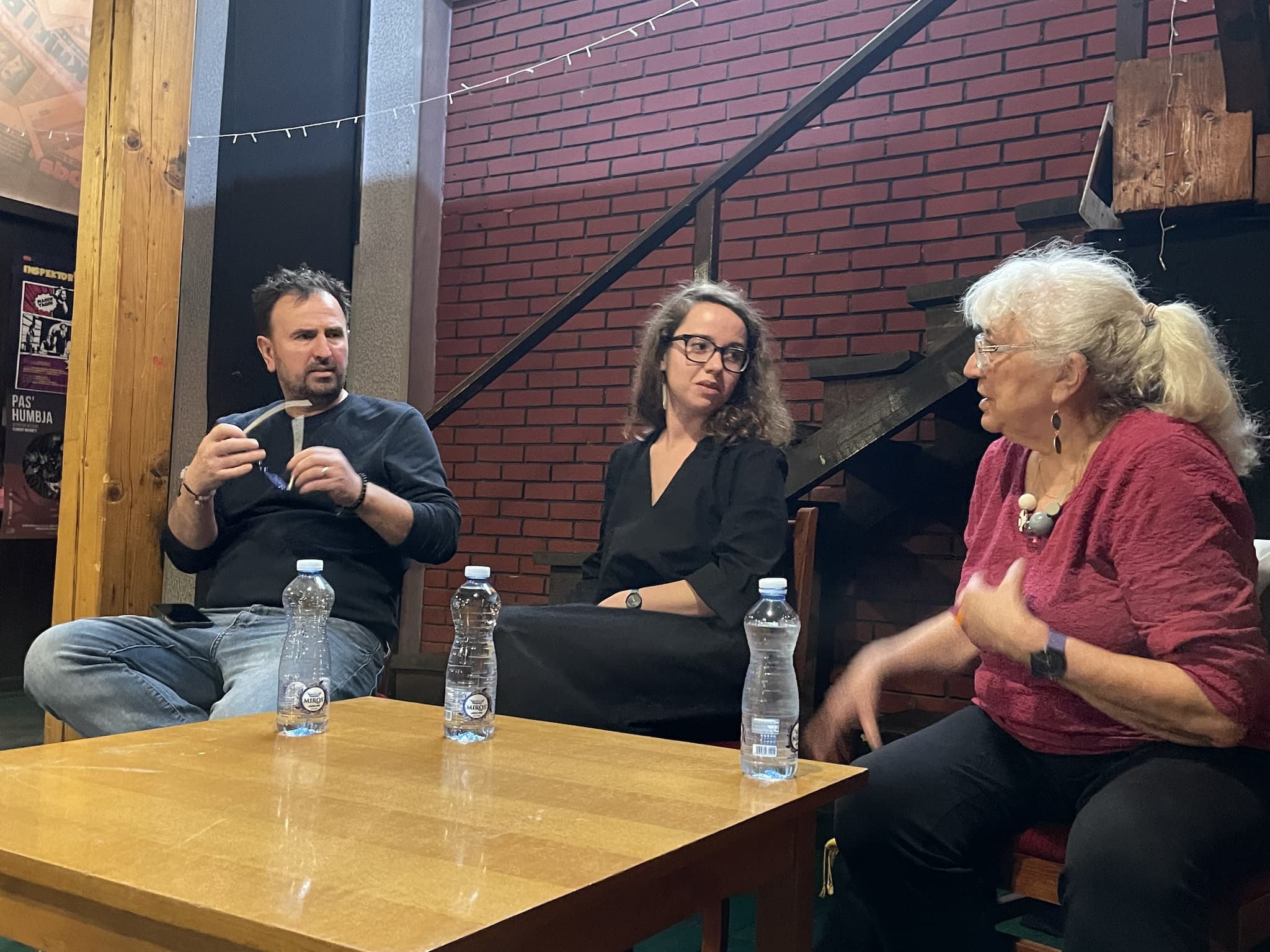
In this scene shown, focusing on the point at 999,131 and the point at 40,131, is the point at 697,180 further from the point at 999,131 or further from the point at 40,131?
the point at 40,131

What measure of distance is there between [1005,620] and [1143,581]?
176 mm

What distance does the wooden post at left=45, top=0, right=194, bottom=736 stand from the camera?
2.42 m

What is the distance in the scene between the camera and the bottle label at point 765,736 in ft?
4.16

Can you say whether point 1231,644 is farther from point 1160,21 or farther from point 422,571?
point 422,571

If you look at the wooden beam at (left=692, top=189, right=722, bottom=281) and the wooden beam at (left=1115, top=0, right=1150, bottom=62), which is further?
the wooden beam at (left=692, top=189, right=722, bottom=281)

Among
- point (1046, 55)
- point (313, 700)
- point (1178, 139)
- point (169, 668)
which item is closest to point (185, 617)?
point (169, 668)

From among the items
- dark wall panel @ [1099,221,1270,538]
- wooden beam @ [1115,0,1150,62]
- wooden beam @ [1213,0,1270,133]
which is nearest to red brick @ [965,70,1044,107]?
wooden beam @ [1115,0,1150,62]

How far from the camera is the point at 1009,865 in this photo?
146 centimetres

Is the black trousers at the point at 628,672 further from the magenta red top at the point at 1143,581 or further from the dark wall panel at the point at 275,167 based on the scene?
the dark wall panel at the point at 275,167

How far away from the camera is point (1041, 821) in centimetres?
152

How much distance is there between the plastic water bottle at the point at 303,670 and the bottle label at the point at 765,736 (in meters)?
0.59

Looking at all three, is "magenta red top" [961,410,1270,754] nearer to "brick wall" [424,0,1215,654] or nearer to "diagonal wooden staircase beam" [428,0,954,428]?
"diagonal wooden staircase beam" [428,0,954,428]

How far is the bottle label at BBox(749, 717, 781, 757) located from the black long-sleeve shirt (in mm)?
1212

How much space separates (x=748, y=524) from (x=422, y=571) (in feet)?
8.05
